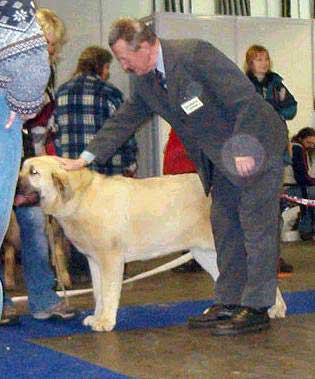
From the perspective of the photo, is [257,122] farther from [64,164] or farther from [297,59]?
[297,59]

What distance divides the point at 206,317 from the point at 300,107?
643 cm

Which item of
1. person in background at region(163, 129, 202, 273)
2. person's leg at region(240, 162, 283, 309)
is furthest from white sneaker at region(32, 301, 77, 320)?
person in background at region(163, 129, 202, 273)

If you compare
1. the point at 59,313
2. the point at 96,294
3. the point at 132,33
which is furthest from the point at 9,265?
the point at 132,33

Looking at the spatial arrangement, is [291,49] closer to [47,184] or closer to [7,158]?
[47,184]

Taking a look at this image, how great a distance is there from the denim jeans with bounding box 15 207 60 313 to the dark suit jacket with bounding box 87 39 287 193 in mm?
762

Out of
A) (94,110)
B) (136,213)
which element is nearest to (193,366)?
(136,213)

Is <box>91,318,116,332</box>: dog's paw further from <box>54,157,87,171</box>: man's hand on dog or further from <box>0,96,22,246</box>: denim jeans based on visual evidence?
<box>0,96,22,246</box>: denim jeans

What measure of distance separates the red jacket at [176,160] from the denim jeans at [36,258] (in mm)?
2164

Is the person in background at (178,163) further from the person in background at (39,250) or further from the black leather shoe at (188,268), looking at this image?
the person in background at (39,250)

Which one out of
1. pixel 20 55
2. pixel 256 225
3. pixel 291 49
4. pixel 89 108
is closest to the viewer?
pixel 20 55

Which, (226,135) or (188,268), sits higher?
(226,135)

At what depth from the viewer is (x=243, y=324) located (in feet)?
12.3

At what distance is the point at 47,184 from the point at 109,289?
0.55 meters

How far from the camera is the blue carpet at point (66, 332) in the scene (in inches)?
123
